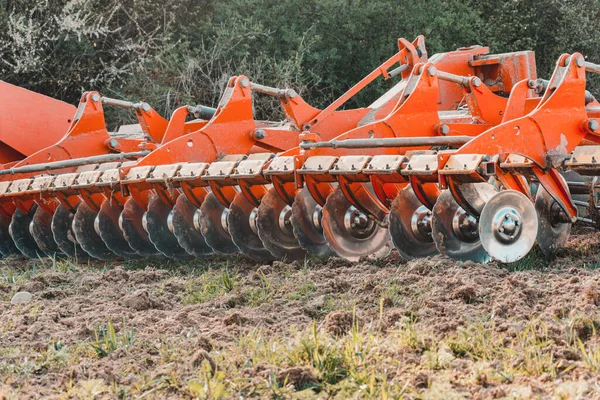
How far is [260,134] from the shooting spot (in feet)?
30.9

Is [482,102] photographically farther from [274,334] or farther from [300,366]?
[300,366]

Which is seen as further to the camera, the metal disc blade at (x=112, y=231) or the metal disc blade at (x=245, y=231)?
the metal disc blade at (x=112, y=231)

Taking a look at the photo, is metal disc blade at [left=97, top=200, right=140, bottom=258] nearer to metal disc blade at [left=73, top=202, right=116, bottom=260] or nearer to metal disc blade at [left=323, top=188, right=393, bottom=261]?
metal disc blade at [left=73, top=202, right=116, bottom=260]

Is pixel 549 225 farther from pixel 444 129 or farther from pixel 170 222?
pixel 170 222

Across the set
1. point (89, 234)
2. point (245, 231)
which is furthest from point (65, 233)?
point (245, 231)

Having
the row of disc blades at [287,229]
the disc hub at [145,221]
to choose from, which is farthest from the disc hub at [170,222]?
the disc hub at [145,221]

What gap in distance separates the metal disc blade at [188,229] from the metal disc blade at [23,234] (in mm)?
2127

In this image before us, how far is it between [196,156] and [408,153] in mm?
2049

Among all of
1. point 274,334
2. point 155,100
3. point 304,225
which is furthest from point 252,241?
point 155,100

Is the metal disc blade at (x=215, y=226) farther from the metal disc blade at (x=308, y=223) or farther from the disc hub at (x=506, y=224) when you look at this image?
the disc hub at (x=506, y=224)

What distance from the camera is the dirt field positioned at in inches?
161

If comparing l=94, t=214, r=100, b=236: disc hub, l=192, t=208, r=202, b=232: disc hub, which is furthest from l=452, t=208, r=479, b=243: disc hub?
l=94, t=214, r=100, b=236: disc hub

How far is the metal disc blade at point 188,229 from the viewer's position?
28.5ft

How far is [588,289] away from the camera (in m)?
5.36
